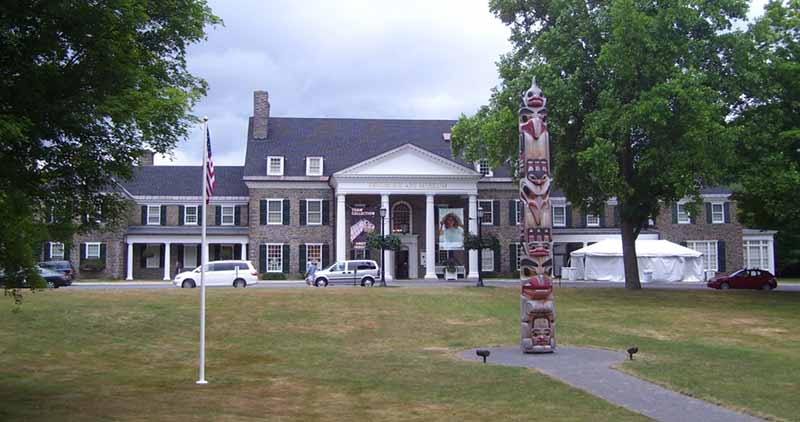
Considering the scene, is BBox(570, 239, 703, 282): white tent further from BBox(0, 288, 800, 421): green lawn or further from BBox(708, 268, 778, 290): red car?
BBox(0, 288, 800, 421): green lawn

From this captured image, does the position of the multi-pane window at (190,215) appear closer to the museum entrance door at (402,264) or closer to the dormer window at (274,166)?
the dormer window at (274,166)

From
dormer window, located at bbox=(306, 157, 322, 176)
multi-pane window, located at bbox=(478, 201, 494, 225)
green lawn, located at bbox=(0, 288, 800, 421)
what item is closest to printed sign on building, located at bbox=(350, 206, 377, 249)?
dormer window, located at bbox=(306, 157, 322, 176)

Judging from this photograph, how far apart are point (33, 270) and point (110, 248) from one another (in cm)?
4705

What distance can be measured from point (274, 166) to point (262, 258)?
6.62m

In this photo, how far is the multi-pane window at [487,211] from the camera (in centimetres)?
5700

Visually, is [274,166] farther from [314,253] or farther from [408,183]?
[408,183]

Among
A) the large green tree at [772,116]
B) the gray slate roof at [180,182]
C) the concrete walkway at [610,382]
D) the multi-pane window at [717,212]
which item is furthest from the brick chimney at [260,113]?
the concrete walkway at [610,382]

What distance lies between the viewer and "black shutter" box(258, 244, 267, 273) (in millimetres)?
54750

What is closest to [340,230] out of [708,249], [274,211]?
[274,211]

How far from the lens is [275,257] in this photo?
55.0 metres

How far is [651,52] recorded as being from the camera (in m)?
31.4

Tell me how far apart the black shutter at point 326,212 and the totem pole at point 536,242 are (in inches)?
1443

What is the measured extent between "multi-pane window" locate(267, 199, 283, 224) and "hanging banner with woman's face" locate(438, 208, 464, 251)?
36.3 ft

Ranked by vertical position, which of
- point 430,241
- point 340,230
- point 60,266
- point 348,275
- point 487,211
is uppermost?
point 487,211
